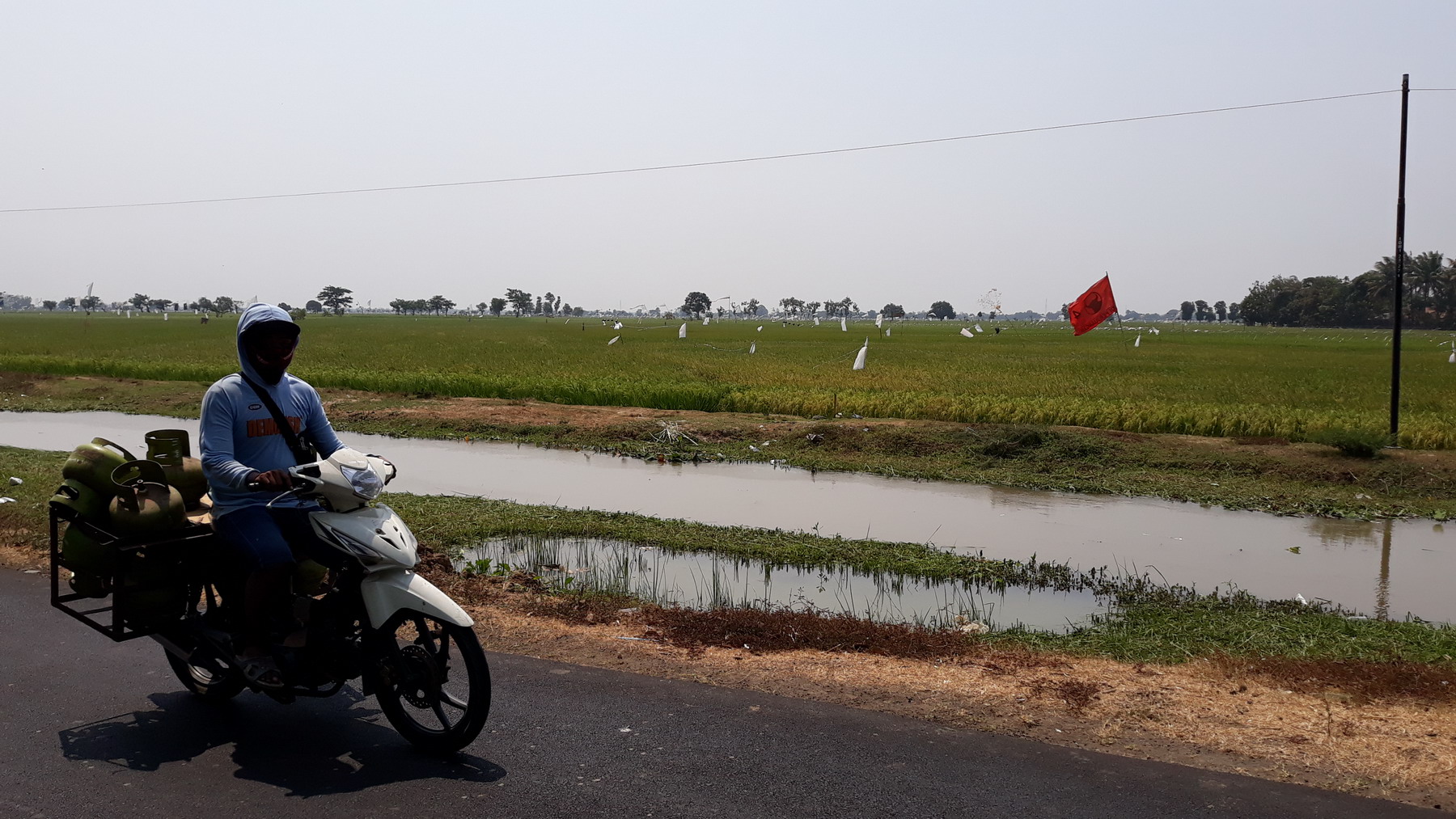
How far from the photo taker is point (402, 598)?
3.93 m

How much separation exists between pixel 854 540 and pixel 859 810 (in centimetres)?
587

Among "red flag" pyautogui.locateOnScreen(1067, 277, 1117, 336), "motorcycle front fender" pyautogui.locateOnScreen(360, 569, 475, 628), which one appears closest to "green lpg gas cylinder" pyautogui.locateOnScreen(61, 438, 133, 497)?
"motorcycle front fender" pyautogui.locateOnScreen(360, 569, 475, 628)

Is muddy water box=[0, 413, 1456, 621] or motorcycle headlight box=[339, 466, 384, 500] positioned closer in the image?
motorcycle headlight box=[339, 466, 384, 500]

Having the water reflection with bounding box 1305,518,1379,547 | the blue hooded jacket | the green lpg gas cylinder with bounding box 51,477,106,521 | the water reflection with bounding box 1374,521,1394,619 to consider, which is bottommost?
the water reflection with bounding box 1374,521,1394,619

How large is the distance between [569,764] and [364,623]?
1.05m

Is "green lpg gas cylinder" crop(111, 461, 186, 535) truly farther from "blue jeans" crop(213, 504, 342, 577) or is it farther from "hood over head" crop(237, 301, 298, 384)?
Result: "hood over head" crop(237, 301, 298, 384)

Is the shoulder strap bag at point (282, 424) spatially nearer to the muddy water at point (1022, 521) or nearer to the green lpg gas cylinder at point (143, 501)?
the green lpg gas cylinder at point (143, 501)

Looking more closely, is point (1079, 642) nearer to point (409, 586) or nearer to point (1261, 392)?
point (409, 586)

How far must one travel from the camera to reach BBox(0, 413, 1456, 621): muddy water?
9.00 metres

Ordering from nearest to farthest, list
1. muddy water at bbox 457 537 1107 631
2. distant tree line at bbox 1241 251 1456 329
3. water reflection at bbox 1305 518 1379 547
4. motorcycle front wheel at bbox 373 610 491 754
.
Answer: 1. motorcycle front wheel at bbox 373 610 491 754
2. muddy water at bbox 457 537 1107 631
3. water reflection at bbox 1305 518 1379 547
4. distant tree line at bbox 1241 251 1456 329

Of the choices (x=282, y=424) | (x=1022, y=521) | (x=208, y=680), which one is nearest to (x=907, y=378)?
(x=1022, y=521)

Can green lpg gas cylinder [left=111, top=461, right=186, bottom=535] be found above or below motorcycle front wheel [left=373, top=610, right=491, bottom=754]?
above

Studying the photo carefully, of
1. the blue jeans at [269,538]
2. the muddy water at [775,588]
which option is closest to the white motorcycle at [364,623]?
the blue jeans at [269,538]

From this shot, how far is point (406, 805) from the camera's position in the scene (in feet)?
11.8
